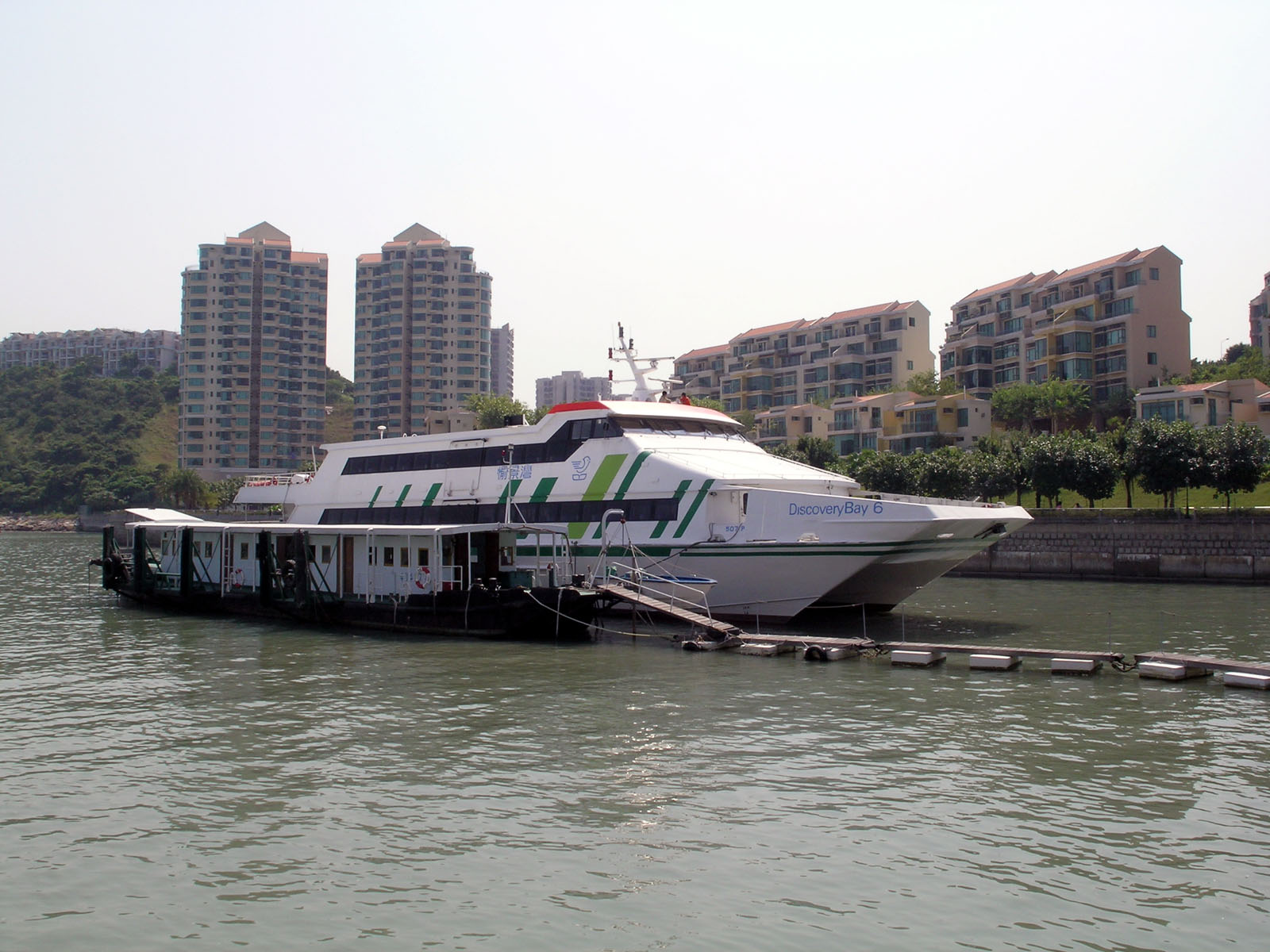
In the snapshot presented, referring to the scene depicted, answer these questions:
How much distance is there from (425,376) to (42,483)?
49.7 m

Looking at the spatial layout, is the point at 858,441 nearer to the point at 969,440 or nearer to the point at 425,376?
the point at 969,440

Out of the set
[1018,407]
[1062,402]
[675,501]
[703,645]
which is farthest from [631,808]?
[1018,407]

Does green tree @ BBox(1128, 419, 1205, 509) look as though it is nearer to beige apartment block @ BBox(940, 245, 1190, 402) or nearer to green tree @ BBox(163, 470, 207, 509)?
beige apartment block @ BBox(940, 245, 1190, 402)

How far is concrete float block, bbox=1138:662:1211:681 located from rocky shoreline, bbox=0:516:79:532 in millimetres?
128210

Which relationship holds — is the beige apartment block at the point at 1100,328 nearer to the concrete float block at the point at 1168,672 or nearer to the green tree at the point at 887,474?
the green tree at the point at 887,474

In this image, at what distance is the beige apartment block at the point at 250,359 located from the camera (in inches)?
5197

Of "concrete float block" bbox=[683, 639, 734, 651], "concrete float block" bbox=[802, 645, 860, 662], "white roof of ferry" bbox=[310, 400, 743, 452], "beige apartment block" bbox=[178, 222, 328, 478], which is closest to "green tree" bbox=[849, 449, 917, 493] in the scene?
"white roof of ferry" bbox=[310, 400, 743, 452]

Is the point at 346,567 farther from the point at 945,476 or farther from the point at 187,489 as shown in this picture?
the point at 187,489

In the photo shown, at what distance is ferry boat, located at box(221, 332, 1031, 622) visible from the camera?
23297mm

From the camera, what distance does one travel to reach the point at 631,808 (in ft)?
34.8

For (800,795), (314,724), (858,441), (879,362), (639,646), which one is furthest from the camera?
(879,362)

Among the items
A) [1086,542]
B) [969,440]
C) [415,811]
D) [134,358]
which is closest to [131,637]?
[415,811]

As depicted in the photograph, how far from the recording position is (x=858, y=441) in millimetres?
83375

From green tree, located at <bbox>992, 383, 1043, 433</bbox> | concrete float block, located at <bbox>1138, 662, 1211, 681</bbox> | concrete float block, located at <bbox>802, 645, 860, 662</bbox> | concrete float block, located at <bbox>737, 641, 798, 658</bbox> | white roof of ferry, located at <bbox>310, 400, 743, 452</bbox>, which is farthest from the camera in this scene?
green tree, located at <bbox>992, 383, 1043, 433</bbox>
